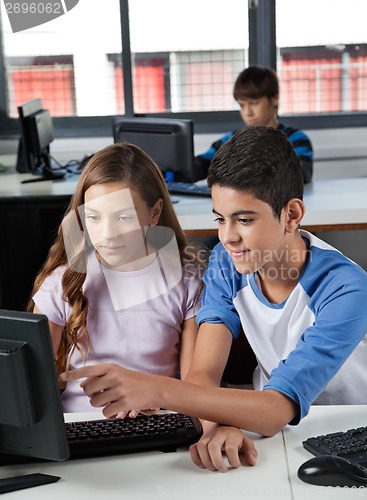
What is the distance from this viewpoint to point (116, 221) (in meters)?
1.78

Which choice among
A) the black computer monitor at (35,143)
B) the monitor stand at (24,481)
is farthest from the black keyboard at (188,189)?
the monitor stand at (24,481)

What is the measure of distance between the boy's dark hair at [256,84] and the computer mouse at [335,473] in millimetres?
2558

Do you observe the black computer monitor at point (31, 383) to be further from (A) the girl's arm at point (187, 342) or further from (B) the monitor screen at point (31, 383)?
(A) the girl's arm at point (187, 342)

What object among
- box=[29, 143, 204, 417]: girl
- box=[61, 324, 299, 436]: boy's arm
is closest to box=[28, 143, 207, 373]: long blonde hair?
box=[29, 143, 204, 417]: girl

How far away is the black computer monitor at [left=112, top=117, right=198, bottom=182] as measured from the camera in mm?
3174

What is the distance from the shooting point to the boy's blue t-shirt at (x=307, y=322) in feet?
4.62

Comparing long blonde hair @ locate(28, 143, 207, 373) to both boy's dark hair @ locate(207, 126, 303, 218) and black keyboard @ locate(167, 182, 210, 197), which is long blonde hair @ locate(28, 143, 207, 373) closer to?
boy's dark hair @ locate(207, 126, 303, 218)

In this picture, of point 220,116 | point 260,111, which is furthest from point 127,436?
point 220,116

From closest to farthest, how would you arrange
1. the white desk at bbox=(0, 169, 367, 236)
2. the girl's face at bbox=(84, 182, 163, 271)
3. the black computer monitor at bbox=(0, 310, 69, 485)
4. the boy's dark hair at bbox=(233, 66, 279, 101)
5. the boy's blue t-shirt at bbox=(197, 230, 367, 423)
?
the black computer monitor at bbox=(0, 310, 69, 485), the boy's blue t-shirt at bbox=(197, 230, 367, 423), the girl's face at bbox=(84, 182, 163, 271), the white desk at bbox=(0, 169, 367, 236), the boy's dark hair at bbox=(233, 66, 279, 101)

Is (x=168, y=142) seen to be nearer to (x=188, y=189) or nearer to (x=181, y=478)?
(x=188, y=189)

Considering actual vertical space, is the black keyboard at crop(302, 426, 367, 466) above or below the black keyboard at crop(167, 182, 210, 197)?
above

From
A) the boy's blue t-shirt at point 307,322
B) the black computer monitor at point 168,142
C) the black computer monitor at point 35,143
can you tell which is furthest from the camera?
the black computer monitor at point 35,143

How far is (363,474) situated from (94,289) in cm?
86

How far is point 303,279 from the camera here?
1550 mm
